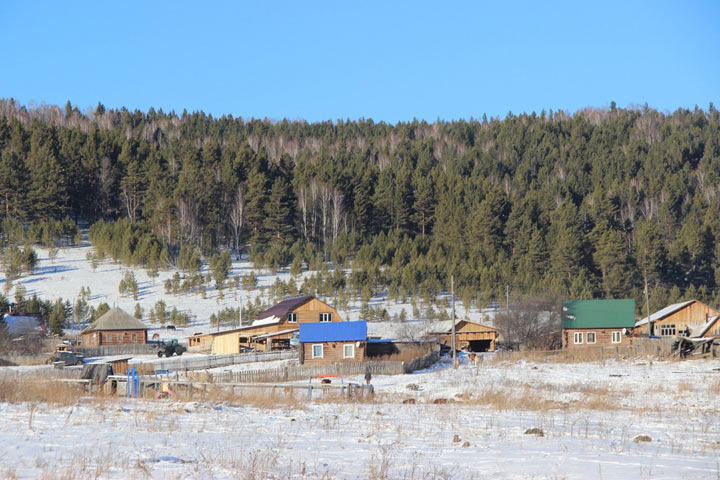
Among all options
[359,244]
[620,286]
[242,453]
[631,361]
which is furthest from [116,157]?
[242,453]

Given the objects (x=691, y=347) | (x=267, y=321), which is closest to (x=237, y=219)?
(x=267, y=321)

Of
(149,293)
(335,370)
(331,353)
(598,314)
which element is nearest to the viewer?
(335,370)

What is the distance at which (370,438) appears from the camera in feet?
45.9

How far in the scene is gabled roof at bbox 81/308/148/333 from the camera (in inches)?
2381

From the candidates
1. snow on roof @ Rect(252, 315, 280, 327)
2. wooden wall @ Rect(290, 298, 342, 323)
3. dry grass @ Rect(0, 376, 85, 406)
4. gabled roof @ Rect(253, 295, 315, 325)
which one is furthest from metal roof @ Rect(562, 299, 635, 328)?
dry grass @ Rect(0, 376, 85, 406)

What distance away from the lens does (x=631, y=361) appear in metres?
41.7

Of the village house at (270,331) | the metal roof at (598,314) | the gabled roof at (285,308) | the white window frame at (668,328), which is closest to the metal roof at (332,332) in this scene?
the village house at (270,331)

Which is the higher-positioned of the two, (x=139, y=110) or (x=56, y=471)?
(x=139, y=110)

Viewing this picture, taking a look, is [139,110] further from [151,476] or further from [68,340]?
[151,476]

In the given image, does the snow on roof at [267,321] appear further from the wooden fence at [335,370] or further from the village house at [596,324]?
the village house at [596,324]

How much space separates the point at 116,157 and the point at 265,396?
317 ft

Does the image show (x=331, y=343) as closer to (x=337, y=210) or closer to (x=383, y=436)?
(x=383, y=436)

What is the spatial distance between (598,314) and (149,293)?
4318 cm

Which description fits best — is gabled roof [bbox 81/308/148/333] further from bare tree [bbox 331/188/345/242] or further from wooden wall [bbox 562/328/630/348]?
bare tree [bbox 331/188/345/242]
